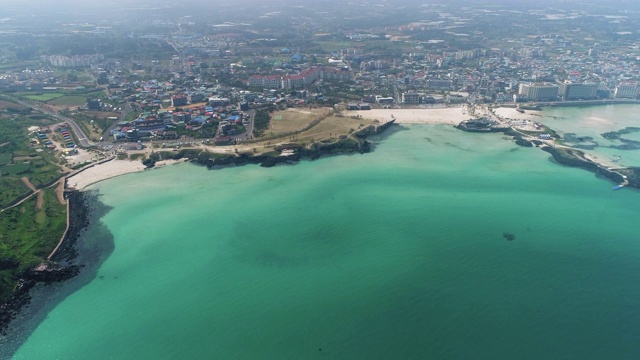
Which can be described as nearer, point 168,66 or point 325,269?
point 325,269

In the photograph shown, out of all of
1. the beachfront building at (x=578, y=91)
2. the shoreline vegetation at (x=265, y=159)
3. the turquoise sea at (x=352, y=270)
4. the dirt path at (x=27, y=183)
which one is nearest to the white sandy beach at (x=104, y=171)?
the shoreline vegetation at (x=265, y=159)

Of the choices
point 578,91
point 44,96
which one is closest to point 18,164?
point 44,96

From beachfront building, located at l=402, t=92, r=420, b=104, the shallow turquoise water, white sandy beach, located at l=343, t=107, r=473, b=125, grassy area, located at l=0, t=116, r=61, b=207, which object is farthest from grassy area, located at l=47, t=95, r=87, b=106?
the shallow turquoise water

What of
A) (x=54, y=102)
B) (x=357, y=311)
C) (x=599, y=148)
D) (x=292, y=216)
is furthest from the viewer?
(x=54, y=102)

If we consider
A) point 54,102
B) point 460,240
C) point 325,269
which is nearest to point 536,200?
point 460,240

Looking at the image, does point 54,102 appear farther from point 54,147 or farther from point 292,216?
point 292,216

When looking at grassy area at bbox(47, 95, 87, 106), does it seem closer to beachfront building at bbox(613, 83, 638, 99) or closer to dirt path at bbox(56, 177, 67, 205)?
dirt path at bbox(56, 177, 67, 205)

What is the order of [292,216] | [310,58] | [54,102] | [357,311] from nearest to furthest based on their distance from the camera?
[357,311] → [292,216] → [54,102] → [310,58]
